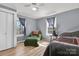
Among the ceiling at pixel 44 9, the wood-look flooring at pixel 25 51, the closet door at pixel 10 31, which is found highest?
the ceiling at pixel 44 9

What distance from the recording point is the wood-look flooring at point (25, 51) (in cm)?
166

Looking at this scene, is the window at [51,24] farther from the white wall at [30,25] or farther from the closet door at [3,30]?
the closet door at [3,30]

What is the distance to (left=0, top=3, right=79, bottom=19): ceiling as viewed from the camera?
5.44ft

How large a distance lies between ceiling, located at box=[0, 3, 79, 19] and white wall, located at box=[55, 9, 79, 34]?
0.08 meters

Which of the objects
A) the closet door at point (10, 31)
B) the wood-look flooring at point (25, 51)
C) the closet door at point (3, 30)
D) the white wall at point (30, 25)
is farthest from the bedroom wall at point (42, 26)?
the closet door at point (3, 30)

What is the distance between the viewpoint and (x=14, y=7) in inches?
65.9

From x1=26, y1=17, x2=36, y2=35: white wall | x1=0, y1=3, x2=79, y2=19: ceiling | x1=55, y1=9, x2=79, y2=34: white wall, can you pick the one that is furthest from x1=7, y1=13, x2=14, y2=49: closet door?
x1=55, y1=9, x2=79, y2=34: white wall

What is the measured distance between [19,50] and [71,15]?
3.50ft

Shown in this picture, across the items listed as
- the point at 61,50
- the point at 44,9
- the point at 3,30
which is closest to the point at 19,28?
the point at 3,30

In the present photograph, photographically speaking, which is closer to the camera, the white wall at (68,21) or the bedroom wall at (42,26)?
the white wall at (68,21)

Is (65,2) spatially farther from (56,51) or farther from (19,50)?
(19,50)

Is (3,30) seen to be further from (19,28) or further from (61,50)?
(61,50)

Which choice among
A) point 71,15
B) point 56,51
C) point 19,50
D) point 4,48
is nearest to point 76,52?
point 56,51

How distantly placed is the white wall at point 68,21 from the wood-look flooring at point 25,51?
41 cm
